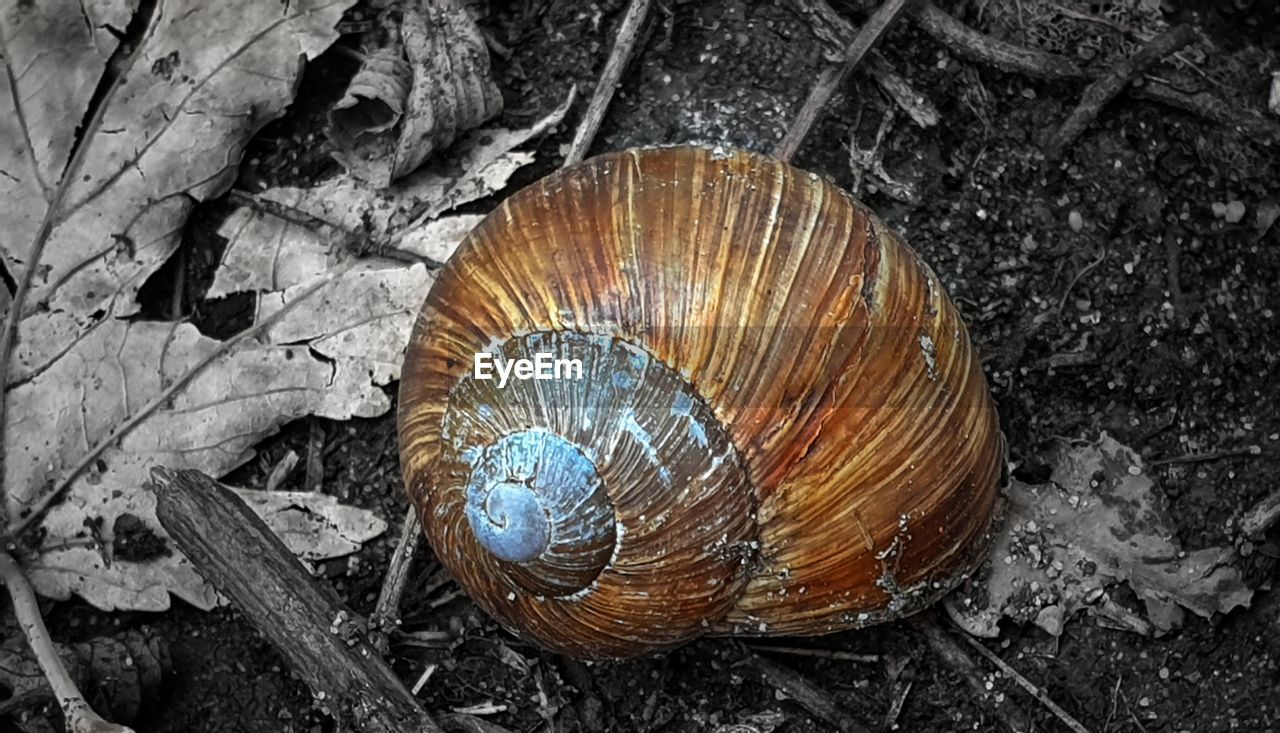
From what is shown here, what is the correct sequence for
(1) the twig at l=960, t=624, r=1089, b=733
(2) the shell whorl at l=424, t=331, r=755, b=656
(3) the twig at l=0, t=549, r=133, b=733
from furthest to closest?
(1) the twig at l=960, t=624, r=1089, b=733
(3) the twig at l=0, t=549, r=133, b=733
(2) the shell whorl at l=424, t=331, r=755, b=656

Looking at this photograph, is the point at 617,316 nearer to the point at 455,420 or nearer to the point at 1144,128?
the point at 455,420

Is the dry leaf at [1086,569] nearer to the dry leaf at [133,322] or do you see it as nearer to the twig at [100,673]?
the dry leaf at [133,322]

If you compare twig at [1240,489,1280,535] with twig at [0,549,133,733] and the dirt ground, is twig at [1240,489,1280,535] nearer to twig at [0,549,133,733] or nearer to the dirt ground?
the dirt ground

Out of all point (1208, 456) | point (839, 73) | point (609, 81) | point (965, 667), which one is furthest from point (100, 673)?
point (1208, 456)

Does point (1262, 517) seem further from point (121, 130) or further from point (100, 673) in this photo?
point (121, 130)

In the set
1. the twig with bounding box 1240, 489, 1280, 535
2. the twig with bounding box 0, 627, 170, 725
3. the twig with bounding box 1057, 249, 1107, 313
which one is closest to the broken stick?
the twig with bounding box 0, 627, 170, 725

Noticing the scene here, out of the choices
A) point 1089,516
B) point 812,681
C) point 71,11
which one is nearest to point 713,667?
point 812,681
